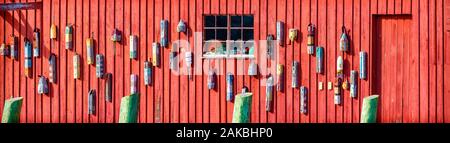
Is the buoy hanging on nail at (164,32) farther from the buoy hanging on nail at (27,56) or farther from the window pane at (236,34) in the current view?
the buoy hanging on nail at (27,56)

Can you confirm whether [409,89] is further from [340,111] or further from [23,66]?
[23,66]

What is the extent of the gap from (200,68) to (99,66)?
6.03 ft

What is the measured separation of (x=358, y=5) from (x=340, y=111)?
192 cm

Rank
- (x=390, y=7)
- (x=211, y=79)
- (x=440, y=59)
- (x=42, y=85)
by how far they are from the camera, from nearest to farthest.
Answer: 1. (x=390, y=7)
2. (x=440, y=59)
3. (x=211, y=79)
4. (x=42, y=85)

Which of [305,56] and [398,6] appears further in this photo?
[305,56]

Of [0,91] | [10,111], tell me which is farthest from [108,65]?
[10,111]

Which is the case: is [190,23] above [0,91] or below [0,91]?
above

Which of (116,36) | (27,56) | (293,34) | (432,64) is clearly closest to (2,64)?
(27,56)

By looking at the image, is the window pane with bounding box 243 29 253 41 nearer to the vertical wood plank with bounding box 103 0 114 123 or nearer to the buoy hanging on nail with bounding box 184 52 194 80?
the buoy hanging on nail with bounding box 184 52 194 80

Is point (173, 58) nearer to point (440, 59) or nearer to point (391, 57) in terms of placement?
point (391, 57)

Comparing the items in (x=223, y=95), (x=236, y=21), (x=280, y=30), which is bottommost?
(x=223, y=95)

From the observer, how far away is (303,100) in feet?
61.7

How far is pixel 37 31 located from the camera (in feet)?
63.2

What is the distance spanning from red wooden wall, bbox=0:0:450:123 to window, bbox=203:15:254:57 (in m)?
0.15
